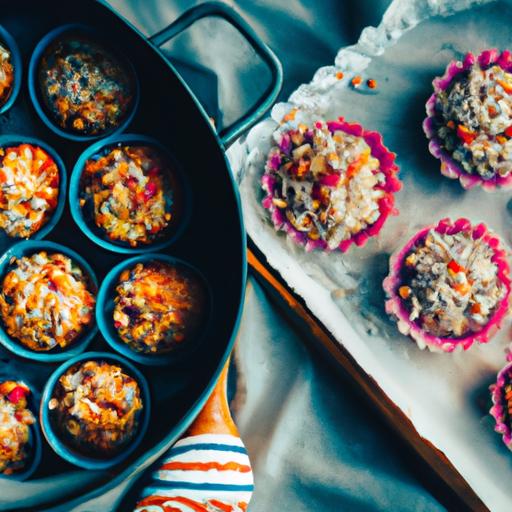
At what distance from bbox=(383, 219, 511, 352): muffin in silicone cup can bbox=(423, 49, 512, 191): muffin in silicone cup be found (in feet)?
0.64

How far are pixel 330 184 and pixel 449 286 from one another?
0.53m

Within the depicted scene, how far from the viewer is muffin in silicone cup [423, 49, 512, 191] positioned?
1.87 m

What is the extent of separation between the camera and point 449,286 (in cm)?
186

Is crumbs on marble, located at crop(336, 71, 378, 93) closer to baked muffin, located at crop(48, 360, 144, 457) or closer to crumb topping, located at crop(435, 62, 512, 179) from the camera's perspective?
crumb topping, located at crop(435, 62, 512, 179)

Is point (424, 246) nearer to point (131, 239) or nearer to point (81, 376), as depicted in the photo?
point (131, 239)

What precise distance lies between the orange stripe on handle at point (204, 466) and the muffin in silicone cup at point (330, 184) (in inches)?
32.0

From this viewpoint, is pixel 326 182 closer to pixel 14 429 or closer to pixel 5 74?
pixel 5 74

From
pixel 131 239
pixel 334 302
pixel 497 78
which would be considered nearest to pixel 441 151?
pixel 497 78

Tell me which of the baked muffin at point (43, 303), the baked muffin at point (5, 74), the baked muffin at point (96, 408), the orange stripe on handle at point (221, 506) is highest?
the baked muffin at point (5, 74)

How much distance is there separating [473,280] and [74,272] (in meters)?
1.34

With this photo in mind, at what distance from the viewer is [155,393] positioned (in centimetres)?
180

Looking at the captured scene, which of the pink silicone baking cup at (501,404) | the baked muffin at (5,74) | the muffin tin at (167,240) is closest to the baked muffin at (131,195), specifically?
the muffin tin at (167,240)

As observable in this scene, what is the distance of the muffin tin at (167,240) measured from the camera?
63.2 inches

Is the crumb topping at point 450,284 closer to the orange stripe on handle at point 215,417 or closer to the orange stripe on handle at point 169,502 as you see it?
the orange stripe on handle at point 215,417
